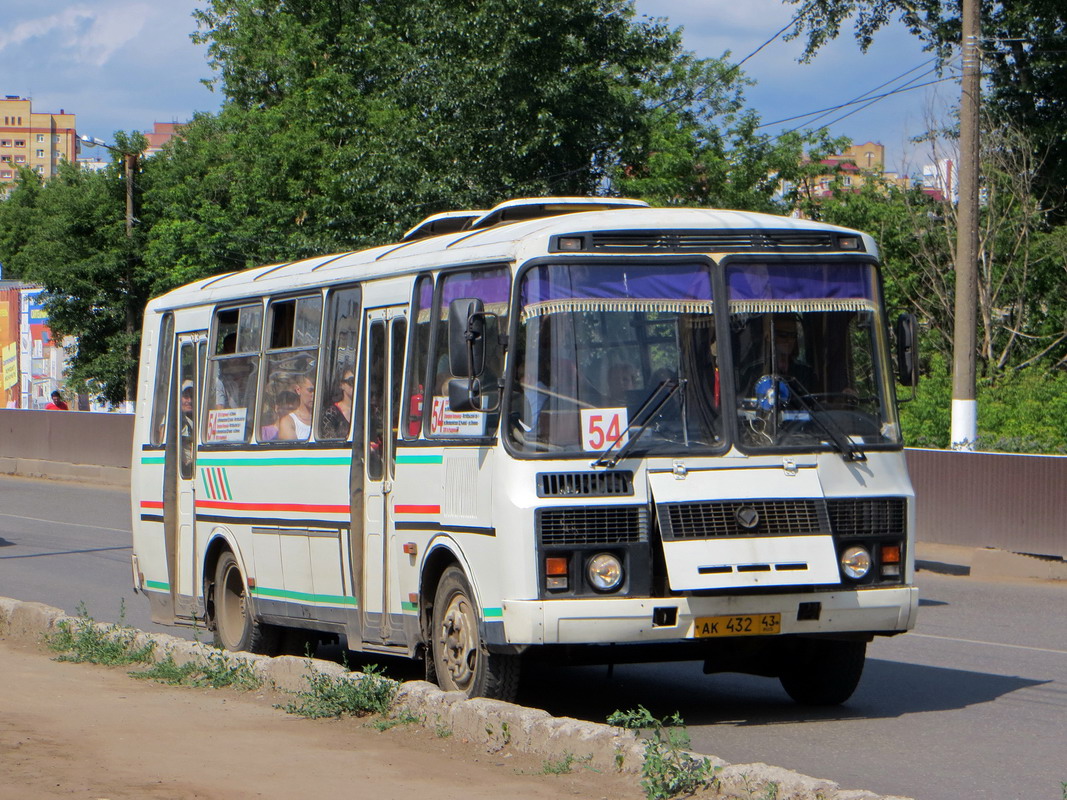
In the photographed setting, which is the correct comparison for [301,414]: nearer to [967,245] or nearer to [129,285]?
[967,245]

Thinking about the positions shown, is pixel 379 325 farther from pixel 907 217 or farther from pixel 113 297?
pixel 113 297

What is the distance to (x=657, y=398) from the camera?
7.75 m

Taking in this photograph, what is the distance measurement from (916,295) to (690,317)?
26.4 metres

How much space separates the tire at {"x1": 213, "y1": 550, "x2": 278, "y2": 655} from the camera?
434 inches

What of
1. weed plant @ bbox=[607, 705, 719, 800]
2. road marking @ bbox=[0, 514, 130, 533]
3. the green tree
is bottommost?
weed plant @ bbox=[607, 705, 719, 800]

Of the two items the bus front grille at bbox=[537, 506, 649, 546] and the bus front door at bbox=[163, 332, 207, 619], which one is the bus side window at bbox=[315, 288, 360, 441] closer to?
the bus front door at bbox=[163, 332, 207, 619]

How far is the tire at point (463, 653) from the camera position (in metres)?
7.89

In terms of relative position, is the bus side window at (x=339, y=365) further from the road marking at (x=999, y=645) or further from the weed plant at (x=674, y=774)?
the road marking at (x=999, y=645)

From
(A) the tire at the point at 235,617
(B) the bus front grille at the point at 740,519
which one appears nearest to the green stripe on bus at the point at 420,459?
(B) the bus front grille at the point at 740,519

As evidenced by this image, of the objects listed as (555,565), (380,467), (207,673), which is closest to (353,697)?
(555,565)

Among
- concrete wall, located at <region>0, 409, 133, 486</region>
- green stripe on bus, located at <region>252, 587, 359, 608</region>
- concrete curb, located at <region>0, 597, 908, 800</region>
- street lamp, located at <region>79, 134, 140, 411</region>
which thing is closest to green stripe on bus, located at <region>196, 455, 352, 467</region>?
green stripe on bus, located at <region>252, 587, 359, 608</region>

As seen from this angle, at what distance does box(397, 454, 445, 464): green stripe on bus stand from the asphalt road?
164 cm

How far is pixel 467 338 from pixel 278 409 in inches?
130

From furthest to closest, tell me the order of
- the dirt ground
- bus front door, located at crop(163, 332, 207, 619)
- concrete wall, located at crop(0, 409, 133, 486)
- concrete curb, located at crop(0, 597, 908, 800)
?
concrete wall, located at crop(0, 409, 133, 486) < bus front door, located at crop(163, 332, 207, 619) < the dirt ground < concrete curb, located at crop(0, 597, 908, 800)
